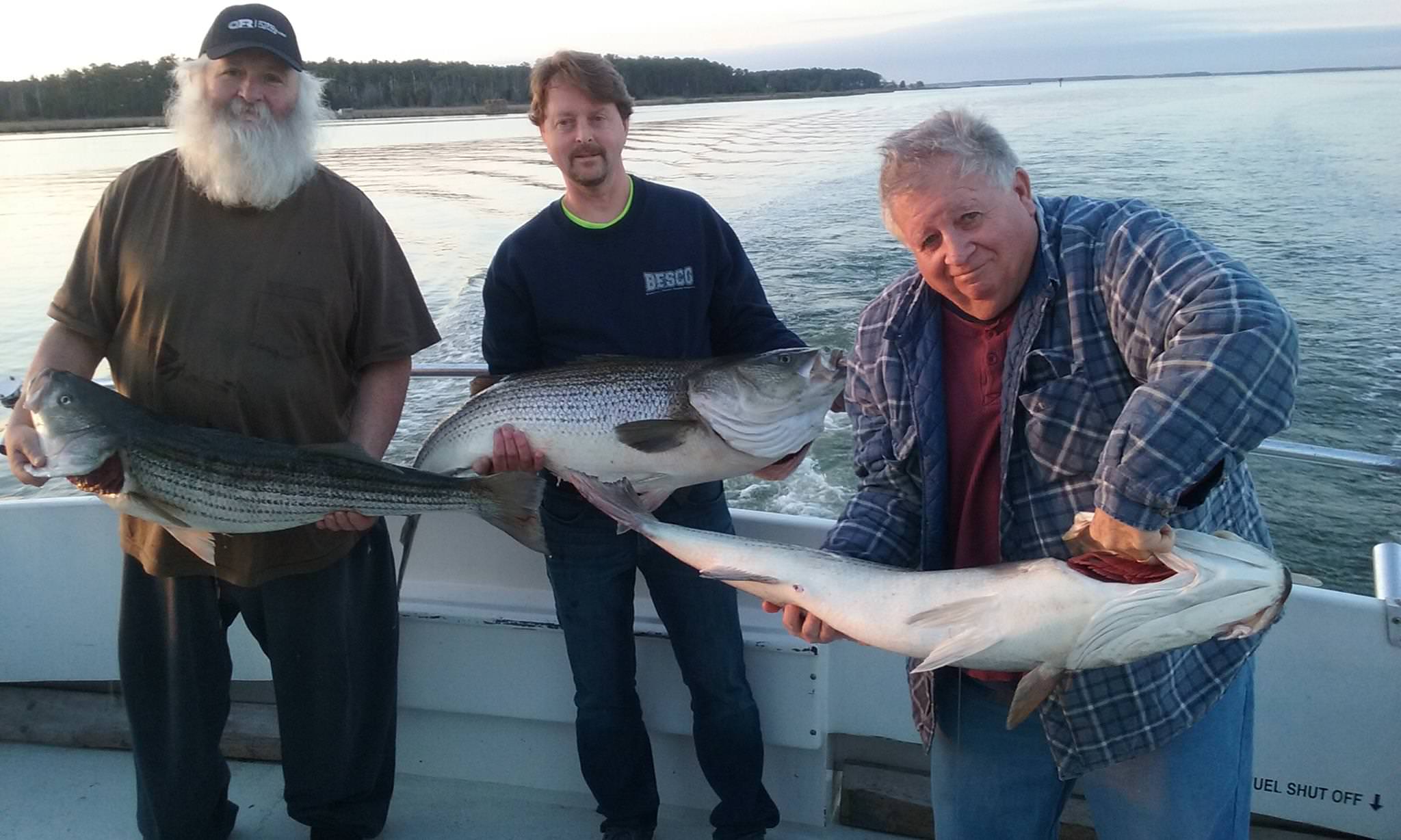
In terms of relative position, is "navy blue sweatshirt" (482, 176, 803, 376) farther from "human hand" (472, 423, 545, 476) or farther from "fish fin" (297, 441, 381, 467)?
"fish fin" (297, 441, 381, 467)

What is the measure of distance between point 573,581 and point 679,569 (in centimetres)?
31

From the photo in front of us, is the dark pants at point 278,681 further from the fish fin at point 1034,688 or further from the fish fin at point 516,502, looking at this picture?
the fish fin at point 1034,688

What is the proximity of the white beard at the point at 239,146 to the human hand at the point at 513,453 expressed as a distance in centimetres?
89

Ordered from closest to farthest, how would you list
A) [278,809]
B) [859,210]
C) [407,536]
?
[278,809]
[407,536]
[859,210]

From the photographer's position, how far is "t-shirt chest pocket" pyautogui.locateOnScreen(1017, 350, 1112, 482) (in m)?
1.82

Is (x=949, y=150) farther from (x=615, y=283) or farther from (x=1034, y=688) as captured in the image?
(x=615, y=283)

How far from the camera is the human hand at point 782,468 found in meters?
2.98

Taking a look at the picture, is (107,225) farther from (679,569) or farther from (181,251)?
(679,569)

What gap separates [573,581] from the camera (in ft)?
9.51

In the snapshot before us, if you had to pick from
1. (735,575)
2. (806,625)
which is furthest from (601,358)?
(806,625)


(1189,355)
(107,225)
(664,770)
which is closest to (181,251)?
(107,225)

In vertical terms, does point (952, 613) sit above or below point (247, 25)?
below

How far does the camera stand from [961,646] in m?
1.85

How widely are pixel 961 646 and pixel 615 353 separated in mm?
1470
